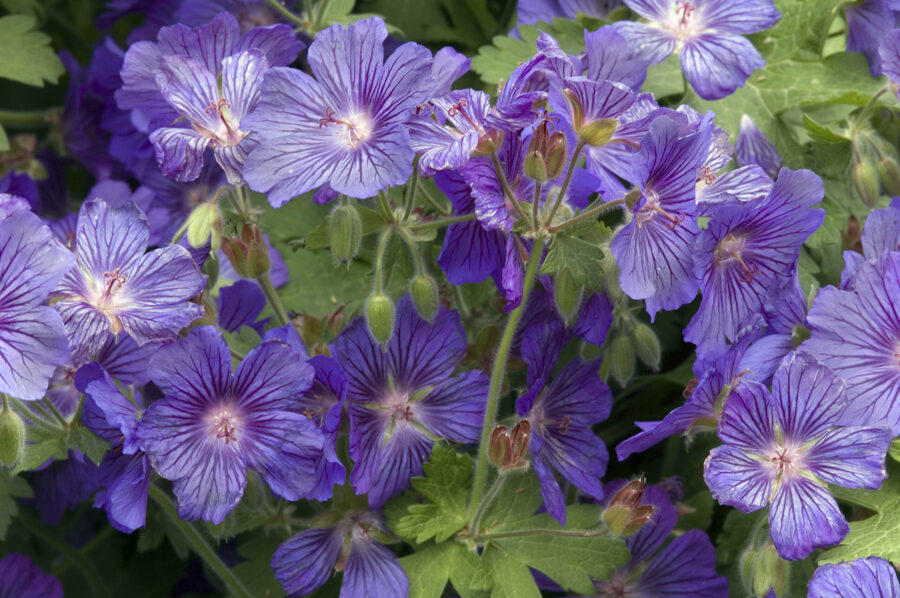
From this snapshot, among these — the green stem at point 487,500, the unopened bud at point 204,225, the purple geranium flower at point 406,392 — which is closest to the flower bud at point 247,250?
the unopened bud at point 204,225

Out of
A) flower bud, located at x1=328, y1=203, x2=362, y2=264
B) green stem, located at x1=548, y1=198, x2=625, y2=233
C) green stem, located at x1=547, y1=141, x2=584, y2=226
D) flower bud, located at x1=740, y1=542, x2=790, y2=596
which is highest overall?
green stem, located at x1=547, y1=141, x2=584, y2=226

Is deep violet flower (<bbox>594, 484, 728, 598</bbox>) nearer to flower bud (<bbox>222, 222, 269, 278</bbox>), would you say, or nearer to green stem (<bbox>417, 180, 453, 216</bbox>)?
green stem (<bbox>417, 180, 453, 216</bbox>)

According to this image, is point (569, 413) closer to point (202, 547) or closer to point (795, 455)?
point (795, 455)

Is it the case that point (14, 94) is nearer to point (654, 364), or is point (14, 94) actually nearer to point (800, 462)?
point (654, 364)

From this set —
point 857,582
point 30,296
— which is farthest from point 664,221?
point 30,296

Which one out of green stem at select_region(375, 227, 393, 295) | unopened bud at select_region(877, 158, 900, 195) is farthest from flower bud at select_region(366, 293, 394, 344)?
unopened bud at select_region(877, 158, 900, 195)

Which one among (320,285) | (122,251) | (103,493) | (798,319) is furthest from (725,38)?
(103,493)
